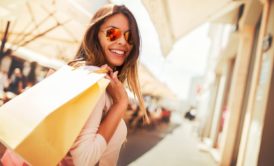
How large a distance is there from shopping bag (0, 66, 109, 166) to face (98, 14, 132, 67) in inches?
16.4

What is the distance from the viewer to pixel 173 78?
112 m

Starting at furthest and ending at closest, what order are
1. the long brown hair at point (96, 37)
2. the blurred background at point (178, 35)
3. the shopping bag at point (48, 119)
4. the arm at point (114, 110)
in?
the blurred background at point (178, 35) → the long brown hair at point (96, 37) → the arm at point (114, 110) → the shopping bag at point (48, 119)

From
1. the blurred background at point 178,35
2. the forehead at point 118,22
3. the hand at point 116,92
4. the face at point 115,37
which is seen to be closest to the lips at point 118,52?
the face at point 115,37

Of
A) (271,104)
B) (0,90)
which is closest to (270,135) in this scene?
(271,104)

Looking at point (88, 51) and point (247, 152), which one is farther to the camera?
point (247, 152)

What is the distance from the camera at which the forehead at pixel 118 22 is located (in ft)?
4.52

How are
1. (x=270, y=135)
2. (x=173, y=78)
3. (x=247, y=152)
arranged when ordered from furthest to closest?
(x=173, y=78)
(x=247, y=152)
(x=270, y=135)

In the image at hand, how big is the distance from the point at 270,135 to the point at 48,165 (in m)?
2.67

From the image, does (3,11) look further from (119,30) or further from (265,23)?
(265,23)

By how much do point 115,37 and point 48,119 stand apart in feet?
2.02

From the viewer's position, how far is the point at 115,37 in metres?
1.35

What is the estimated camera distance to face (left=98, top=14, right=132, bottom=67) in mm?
1354

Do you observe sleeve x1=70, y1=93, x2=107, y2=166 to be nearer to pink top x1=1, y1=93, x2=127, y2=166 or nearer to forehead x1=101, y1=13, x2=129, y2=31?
pink top x1=1, y1=93, x2=127, y2=166

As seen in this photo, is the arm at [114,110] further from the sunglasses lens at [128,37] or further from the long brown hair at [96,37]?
the sunglasses lens at [128,37]
